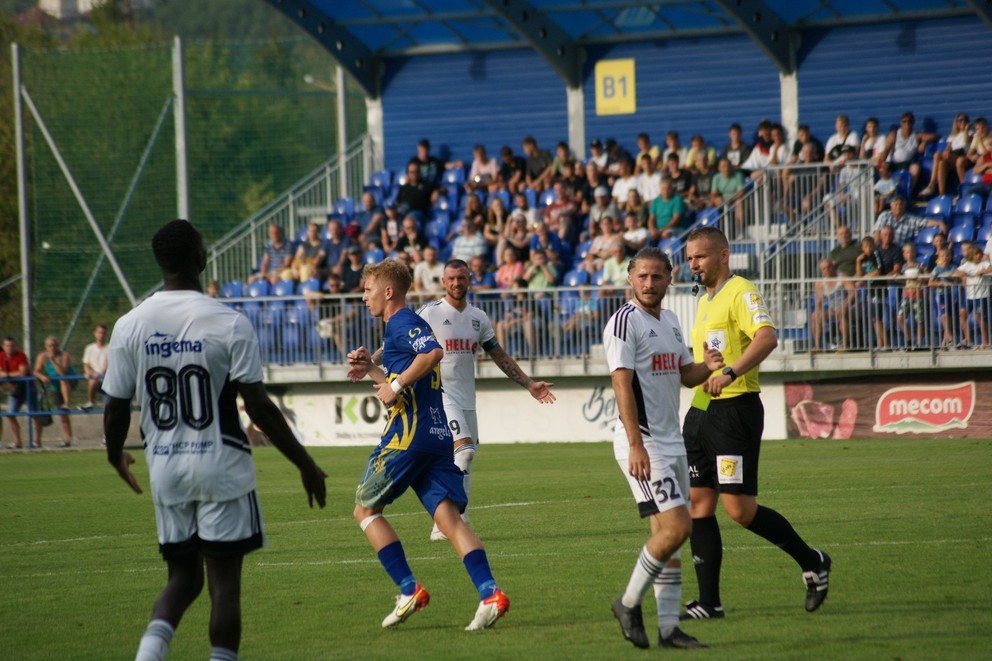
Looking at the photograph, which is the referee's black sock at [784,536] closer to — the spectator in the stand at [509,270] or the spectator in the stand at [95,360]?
the spectator in the stand at [509,270]

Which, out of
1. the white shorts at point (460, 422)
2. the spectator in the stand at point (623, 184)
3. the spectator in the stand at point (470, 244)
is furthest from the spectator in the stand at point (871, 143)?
the white shorts at point (460, 422)

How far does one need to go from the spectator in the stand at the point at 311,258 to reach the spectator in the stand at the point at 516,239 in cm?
360

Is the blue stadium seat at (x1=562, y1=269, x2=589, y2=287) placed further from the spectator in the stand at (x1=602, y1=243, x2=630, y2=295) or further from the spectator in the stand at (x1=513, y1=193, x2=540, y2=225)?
A: the spectator in the stand at (x1=513, y1=193, x2=540, y2=225)

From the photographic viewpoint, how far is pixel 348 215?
30.0 metres

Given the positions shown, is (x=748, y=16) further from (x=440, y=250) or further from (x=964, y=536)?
(x=964, y=536)

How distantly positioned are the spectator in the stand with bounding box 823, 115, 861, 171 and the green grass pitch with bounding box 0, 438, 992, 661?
8.57 metres

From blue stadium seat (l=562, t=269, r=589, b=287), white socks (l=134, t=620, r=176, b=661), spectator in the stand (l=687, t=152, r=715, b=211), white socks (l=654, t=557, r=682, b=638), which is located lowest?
white socks (l=654, t=557, r=682, b=638)

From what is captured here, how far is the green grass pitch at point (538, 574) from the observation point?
25.6ft

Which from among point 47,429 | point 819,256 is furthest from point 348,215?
point 819,256

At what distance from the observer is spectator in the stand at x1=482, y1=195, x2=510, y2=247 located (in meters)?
27.1

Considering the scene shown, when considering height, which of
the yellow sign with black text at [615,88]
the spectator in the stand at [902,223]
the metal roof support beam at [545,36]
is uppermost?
the metal roof support beam at [545,36]

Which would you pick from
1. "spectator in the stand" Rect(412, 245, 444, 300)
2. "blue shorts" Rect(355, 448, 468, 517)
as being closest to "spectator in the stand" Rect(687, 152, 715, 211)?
"spectator in the stand" Rect(412, 245, 444, 300)

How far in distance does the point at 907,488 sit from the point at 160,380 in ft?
33.6

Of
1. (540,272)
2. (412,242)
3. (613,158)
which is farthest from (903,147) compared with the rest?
(412,242)
